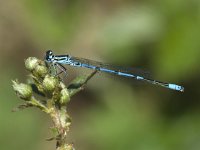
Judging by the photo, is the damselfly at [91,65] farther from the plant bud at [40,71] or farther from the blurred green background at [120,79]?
the blurred green background at [120,79]

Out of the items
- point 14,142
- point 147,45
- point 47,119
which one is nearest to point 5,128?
point 14,142

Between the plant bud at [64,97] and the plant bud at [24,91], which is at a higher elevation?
the plant bud at [24,91]

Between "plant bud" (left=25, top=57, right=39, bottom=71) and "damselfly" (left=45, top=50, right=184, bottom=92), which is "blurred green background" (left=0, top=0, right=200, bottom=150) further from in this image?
"plant bud" (left=25, top=57, right=39, bottom=71)

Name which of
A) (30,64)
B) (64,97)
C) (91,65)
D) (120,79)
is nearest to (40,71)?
(30,64)

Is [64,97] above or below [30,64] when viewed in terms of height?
below

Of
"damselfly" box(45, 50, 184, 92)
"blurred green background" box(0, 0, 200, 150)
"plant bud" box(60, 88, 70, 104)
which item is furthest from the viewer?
"blurred green background" box(0, 0, 200, 150)

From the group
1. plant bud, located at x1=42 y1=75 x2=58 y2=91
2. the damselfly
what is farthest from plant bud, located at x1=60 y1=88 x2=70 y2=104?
the damselfly

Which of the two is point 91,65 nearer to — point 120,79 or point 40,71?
point 40,71

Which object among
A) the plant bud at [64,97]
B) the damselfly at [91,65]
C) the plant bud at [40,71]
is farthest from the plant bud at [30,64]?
the damselfly at [91,65]
